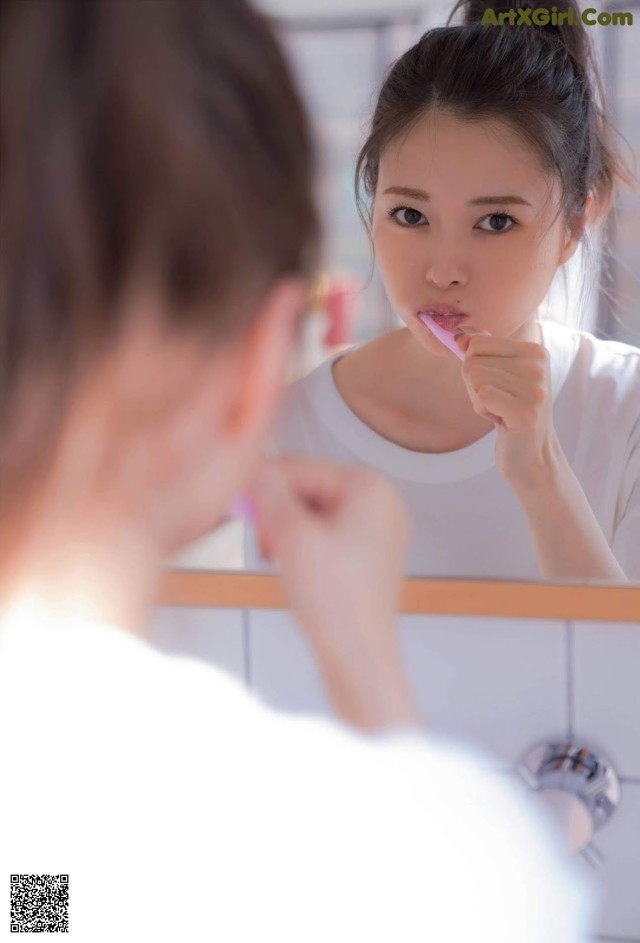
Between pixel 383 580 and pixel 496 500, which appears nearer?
pixel 383 580

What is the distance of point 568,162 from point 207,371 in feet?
0.96

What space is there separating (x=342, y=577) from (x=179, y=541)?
8cm

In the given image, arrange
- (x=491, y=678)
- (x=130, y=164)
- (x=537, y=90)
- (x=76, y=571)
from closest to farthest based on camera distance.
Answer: (x=130, y=164) → (x=76, y=571) → (x=537, y=90) → (x=491, y=678)

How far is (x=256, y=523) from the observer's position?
0.52 metres

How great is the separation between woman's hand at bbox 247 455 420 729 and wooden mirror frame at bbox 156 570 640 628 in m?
0.11

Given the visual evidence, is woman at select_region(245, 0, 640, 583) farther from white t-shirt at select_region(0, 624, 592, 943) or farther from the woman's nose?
white t-shirt at select_region(0, 624, 592, 943)

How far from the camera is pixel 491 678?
2.16 feet

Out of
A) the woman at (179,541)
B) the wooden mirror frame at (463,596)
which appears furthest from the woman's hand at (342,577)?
the wooden mirror frame at (463,596)

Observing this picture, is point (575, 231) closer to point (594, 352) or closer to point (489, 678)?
point (594, 352)

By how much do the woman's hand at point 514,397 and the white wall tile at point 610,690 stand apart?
4.6 inches

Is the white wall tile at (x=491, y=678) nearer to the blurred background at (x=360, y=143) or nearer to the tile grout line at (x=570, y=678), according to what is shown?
the tile grout line at (x=570, y=678)

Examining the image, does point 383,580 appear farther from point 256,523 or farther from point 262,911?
point 262,911

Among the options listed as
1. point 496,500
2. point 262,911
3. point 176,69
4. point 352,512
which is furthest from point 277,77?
point 262,911

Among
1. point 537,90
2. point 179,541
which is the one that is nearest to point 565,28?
point 537,90
